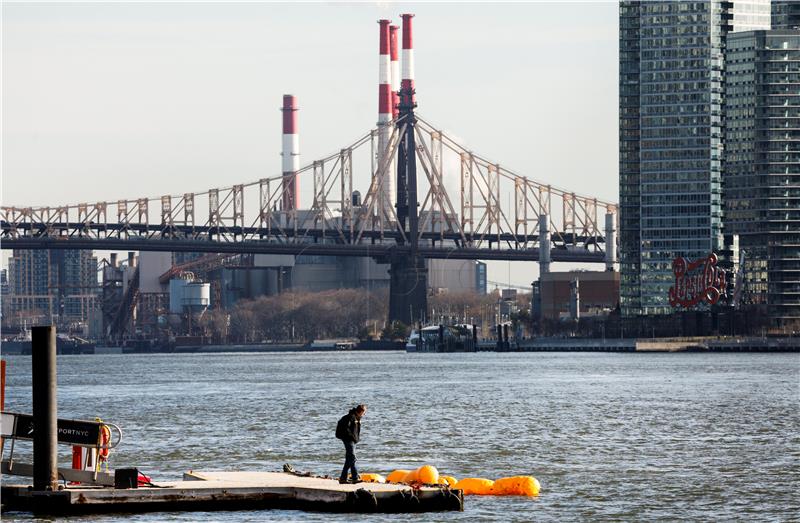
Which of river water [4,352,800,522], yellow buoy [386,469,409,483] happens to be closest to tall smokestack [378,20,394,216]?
river water [4,352,800,522]

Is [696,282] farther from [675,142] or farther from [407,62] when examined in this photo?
[407,62]

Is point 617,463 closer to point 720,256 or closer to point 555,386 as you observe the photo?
point 555,386

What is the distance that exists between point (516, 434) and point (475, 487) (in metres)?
16.9

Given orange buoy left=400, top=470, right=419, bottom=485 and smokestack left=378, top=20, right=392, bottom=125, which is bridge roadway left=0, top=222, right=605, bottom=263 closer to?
smokestack left=378, top=20, right=392, bottom=125

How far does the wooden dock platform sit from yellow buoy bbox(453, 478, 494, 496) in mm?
2961

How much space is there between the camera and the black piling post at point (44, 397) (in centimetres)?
3055

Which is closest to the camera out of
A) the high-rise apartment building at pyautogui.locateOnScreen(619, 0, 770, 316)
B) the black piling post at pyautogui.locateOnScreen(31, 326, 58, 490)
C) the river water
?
the black piling post at pyautogui.locateOnScreen(31, 326, 58, 490)

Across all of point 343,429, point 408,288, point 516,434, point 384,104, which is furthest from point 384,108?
point 343,429

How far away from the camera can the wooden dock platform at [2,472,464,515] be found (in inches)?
1238

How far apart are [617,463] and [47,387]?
16000mm

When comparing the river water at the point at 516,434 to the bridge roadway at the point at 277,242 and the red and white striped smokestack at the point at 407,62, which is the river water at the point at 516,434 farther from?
the red and white striped smokestack at the point at 407,62

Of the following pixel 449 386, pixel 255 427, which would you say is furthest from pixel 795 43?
pixel 255 427

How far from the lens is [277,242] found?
173 metres

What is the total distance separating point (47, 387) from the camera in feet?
101
